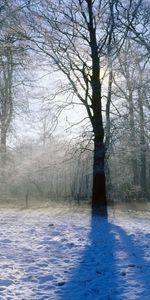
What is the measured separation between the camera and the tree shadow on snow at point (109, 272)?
5.63m

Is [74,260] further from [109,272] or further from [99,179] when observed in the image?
[99,179]

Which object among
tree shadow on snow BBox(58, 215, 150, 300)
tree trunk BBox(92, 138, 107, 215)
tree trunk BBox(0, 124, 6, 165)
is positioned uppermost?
tree trunk BBox(0, 124, 6, 165)

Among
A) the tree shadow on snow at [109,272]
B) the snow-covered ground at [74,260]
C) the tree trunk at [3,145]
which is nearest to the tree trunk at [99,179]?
the snow-covered ground at [74,260]

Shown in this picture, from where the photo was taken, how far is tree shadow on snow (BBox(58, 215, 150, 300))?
563cm

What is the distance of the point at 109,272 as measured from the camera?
6.67 m

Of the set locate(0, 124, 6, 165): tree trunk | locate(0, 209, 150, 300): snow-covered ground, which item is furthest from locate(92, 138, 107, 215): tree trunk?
locate(0, 124, 6, 165): tree trunk

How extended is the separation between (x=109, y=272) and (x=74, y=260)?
905 mm

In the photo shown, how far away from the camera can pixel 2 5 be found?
1794 cm

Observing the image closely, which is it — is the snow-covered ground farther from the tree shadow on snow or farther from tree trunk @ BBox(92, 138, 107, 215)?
tree trunk @ BBox(92, 138, 107, 215)

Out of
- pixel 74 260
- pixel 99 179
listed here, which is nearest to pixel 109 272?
pixel 74 260

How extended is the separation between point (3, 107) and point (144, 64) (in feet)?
31.3

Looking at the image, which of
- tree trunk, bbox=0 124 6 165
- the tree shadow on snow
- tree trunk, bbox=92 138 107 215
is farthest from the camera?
tree trunk, bbox=0 124 6 165

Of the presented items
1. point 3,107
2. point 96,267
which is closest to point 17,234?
point 96,267

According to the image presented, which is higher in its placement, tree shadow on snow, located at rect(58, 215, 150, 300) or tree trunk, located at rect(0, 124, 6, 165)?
tree trunk, located at rect(0, 124, 6, 165)
